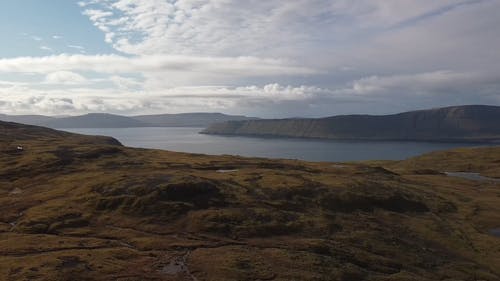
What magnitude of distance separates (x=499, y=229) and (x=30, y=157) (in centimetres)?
15598

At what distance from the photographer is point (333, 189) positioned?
130 meters

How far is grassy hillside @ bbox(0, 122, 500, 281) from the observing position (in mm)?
72375

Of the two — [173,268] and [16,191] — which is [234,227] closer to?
[173,268]

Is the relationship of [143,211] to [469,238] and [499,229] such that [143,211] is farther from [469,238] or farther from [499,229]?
[499,229]

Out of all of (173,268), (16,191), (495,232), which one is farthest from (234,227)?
(16,191)

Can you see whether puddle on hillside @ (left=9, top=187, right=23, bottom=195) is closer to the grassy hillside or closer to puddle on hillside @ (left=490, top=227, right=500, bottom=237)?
the grassy hillside

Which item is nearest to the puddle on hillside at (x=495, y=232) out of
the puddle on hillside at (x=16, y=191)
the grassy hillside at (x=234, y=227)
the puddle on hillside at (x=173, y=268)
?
the grassy hillside at (x=234, y=227)

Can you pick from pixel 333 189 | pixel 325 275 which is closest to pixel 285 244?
pixel 325 275

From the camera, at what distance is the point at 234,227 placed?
95750mm

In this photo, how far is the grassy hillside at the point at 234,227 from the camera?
237ft

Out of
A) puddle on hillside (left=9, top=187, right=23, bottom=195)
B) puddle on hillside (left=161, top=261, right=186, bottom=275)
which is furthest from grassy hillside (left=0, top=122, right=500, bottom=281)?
puddle on hillside (left=9, top=187, right=23, bottom=195)

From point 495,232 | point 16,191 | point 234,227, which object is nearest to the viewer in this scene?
point 234,227

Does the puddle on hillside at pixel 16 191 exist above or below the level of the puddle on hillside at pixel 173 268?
above

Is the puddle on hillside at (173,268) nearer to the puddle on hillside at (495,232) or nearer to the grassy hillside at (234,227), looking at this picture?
the grassy hillside at (234,227)
